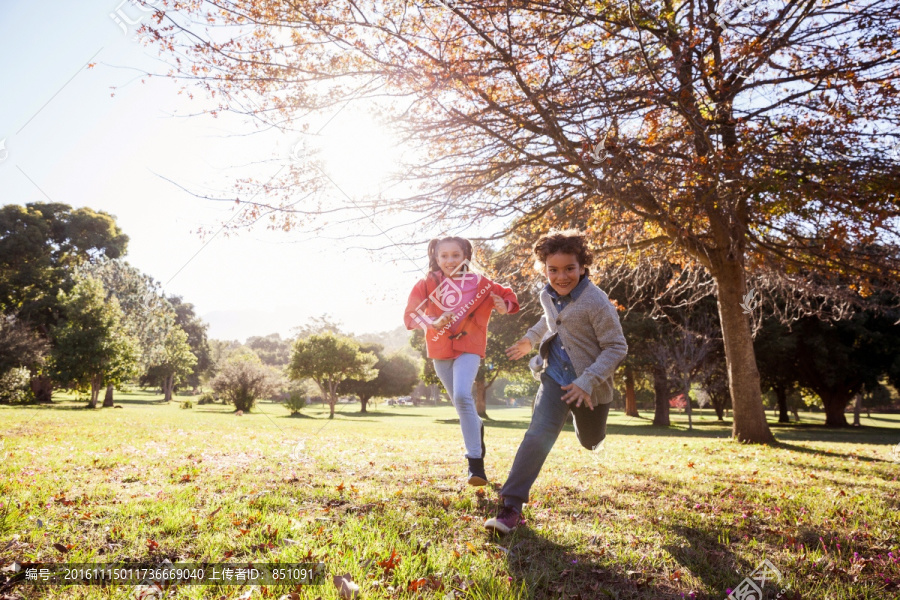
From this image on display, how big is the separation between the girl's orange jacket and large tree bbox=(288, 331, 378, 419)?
27.4 m

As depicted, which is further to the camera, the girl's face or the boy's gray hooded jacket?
the girl's face

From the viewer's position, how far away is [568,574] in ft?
7.89

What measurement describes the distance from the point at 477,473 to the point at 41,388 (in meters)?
34.5

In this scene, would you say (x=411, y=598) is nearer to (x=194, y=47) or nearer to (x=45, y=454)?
(x=45, y=454)

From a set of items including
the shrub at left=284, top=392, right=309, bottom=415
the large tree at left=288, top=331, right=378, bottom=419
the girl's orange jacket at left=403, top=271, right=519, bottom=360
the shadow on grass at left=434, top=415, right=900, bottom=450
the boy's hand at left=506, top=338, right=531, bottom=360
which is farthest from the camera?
the large tree at left=288, top=331, right=378, bottom=419

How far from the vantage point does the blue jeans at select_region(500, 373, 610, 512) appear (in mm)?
3123

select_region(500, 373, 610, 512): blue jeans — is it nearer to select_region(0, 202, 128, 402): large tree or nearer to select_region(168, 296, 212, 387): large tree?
select_region(0, 202, 128, 402): large tree

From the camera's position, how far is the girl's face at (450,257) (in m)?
4.30

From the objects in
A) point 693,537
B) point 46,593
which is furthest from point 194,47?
point 693,537

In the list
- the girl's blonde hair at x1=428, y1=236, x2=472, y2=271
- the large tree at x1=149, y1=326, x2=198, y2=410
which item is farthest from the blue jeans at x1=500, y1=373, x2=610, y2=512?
the large tree at x1=149, y1=326, x2=198, y2=410

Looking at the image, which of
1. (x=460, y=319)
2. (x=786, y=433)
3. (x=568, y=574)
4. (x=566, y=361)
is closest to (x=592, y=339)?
(x=566, y=361)

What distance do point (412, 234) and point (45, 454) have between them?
6.01 metres

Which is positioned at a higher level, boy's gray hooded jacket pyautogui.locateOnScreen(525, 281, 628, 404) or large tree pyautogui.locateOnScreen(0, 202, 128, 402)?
large tree pyautogui.locateOnScreen(0, 202, 128, 402)

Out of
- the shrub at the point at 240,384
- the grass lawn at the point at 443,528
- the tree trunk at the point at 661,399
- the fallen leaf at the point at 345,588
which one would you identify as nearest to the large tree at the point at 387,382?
the shrub at the point at 240,384
